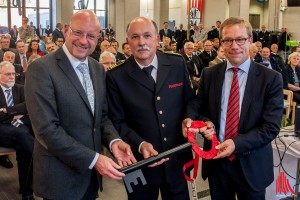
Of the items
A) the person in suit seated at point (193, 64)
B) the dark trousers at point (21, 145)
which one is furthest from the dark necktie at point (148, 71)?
the person in suit seated at point (193, 64)

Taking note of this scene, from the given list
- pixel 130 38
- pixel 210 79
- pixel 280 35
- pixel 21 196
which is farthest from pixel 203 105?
pixel 280 35

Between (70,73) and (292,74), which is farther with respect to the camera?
(292,74)

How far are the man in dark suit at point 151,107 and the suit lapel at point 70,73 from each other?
0.35 m

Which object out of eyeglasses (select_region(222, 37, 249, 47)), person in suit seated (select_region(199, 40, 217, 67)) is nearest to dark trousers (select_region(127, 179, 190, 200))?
eyeglasses (select_region(222, 37, 249, 47))

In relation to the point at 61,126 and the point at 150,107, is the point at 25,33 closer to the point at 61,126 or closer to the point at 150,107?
the point at 150,107

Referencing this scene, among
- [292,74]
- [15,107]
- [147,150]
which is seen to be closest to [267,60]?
[292,74]

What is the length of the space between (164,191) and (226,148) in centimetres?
52

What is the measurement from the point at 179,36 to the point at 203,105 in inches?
645

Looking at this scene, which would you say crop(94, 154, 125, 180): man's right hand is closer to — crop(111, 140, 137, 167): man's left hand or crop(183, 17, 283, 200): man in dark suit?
crop(111, 140, 137, 167): man's left hand

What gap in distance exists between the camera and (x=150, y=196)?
7.37 ft

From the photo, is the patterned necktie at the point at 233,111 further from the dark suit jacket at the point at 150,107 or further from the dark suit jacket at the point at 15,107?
the dark suit jacket at the point at 15,107

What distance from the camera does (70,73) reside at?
183 centimetres

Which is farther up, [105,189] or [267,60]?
[267,60]

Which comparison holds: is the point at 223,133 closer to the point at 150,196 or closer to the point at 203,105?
the point at 203,105
